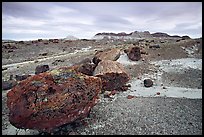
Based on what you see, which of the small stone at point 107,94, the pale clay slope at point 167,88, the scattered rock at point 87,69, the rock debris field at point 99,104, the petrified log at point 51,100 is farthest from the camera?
the scattered rock at point 87,69

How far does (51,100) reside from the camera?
8.56m

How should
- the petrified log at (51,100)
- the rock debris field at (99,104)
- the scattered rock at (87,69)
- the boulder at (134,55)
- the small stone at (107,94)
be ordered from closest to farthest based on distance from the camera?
the petrified log at (51,100)
the rock debris field at (99,104)
the small stone at (107,94)
the scattered rock at (87,69)
the boulder at (134,55)

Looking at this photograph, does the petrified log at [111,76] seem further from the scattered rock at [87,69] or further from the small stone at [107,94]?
the scattered rock at [87,69]

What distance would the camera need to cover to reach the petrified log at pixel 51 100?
821cm

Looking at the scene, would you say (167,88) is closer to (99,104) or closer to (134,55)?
(99,104)

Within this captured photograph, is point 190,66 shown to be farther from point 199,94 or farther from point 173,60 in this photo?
point 199,94

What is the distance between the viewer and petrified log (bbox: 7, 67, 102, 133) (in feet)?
26.9

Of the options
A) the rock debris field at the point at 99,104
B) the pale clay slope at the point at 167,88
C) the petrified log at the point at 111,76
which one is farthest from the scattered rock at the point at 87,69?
the pale clay slope at the point at 167,88

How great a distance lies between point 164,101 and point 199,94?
2734mm

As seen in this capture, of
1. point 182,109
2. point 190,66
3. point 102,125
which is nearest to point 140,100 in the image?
point 182,109

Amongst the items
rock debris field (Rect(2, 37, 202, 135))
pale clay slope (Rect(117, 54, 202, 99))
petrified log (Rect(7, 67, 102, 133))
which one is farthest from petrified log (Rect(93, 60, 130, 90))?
petrified log (Rect(7, 67, 102, 133))

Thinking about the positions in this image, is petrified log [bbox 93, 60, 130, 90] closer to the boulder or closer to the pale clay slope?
the pale clay slope

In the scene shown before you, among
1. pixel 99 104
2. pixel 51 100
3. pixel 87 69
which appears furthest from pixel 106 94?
pixel 51 100

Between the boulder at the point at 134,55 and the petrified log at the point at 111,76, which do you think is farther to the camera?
the boulder at the point at 134,55
